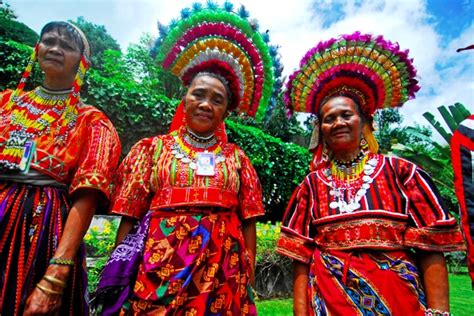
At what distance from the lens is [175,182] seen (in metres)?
2.23

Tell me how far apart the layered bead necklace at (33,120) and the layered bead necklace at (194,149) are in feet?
2.06

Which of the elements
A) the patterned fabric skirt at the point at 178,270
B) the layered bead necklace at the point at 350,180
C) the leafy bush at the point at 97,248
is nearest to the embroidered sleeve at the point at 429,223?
the layered bead necklace at the point at 350,180

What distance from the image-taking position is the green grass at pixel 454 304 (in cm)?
513

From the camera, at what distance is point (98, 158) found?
203cm

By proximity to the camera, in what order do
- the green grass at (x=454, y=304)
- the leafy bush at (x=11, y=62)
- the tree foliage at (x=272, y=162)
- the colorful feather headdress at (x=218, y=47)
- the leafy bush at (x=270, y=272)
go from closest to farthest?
the colorful feather headdress at (x=218, y=47) → the green grass at (x=454, y=304) → the leafy bush at (x=270, y=272) → the leafy bush at (x=11, y=62) → the tree foliage at (x=272, y=162)

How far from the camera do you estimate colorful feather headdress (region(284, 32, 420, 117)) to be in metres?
2.52

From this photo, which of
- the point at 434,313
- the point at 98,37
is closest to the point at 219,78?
the point at 434,313

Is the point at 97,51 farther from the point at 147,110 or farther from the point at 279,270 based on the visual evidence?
the point at 279,270

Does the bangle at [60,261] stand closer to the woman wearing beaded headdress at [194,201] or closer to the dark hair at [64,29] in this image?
the woman wearing beaded headdress at [194,201]

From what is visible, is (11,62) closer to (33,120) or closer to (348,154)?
(33,120)

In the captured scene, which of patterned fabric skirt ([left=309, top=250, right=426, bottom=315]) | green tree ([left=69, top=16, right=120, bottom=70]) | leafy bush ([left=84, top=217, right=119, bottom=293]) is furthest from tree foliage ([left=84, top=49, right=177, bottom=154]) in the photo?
green tree ([left=69, top=16, right=120, bottom=70])

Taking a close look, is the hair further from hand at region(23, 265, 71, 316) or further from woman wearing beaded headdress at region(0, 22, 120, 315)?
hand at region(23, 265, 71, 316)

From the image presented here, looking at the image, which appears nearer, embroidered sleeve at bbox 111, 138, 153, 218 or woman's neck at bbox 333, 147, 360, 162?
embroidered sleeve at bbox 111, 138, 153, 218

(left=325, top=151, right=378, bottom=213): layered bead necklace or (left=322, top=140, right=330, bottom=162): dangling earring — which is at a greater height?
(left=322, top=140, right=330, bottom=162): dangling earring
